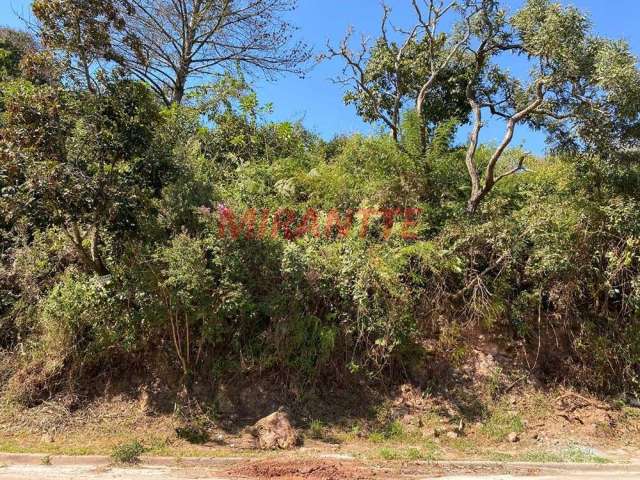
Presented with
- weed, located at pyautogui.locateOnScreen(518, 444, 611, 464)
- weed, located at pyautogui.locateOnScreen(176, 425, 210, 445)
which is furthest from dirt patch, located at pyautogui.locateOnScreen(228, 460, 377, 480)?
weed, located at pyautogui.locateOnScreen(518, 444, 611, 464)

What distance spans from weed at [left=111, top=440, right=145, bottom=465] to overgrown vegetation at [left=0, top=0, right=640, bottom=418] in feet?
2.57

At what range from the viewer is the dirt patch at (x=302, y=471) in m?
5.60

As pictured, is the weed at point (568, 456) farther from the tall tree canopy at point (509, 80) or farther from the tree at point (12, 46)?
the tree at point (12, 46)

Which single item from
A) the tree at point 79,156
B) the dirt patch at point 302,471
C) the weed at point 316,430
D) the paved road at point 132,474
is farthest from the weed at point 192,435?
the tree at point 79,156

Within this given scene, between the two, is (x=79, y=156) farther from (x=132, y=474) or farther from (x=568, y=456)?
(x=568, y=456)

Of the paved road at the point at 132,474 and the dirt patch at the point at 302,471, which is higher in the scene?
the dirt patch at the point at 302,471

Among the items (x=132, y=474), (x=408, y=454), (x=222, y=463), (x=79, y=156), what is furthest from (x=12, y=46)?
(x=408, y=454)

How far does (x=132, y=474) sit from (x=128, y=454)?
488 millimetres

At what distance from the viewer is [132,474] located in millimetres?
5797

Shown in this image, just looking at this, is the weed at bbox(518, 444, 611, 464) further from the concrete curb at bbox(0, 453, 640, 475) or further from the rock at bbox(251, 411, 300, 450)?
the rock at bbox(251, 411, 300, 450)

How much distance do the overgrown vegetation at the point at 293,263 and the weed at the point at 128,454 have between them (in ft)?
2.57

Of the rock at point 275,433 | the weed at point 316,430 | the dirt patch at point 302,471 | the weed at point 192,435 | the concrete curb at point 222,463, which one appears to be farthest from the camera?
the weed at point 316,430

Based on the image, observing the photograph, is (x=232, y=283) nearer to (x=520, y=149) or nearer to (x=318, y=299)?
(x=318, y=299)

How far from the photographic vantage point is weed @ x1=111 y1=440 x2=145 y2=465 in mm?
6211
